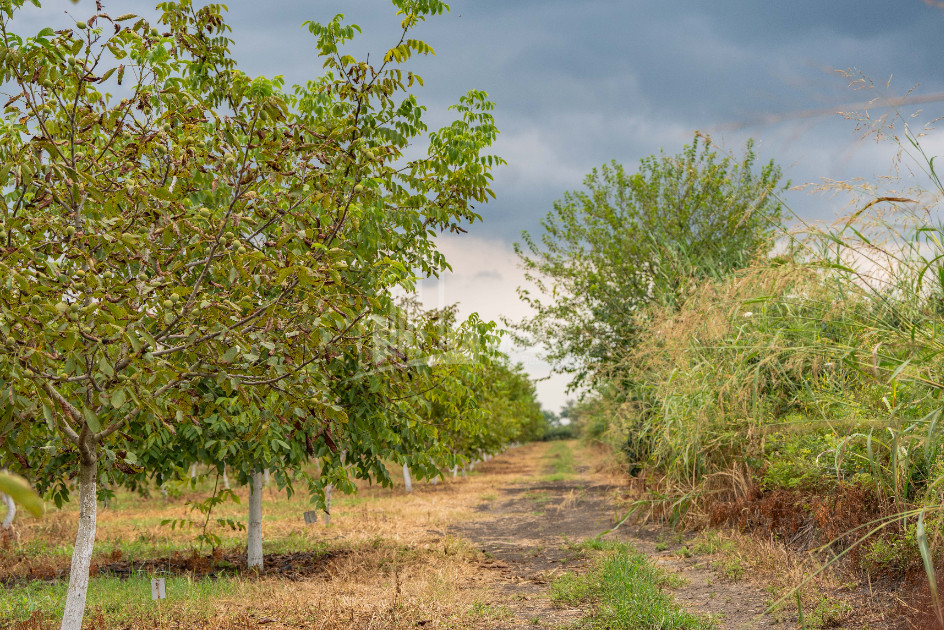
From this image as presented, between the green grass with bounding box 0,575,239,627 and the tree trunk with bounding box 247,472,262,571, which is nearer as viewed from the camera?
the green grass with bounding box 0,575,239,627

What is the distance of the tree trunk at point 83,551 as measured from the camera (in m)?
3.73

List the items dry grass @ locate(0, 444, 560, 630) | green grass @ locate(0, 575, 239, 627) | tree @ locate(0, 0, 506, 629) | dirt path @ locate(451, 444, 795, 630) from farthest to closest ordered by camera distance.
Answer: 1. green grass @ locate(0, 575, 239, 627)
2. dry grass @ locate(0, 444, 560, 630)
3. dirt path @ locate(451, 444, 795, 630)
4. tree @ locate(0, 0, 506, 629)

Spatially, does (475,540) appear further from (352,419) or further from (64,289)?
(64,289)

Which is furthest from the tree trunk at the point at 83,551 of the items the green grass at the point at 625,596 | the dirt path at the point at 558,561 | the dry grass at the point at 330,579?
the green grass at the point at 625,596

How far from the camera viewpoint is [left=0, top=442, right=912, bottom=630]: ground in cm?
509

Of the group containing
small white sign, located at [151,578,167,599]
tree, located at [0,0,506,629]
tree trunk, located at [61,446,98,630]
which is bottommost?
small white sign, located at [151,578,167,599]

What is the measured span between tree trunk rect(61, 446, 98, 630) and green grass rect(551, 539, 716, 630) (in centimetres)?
327

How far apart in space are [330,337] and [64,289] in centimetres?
142

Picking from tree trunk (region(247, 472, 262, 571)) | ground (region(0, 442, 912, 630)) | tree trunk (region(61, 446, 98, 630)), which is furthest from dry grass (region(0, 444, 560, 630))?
tree trunk (region(61, 446, 98, 630))

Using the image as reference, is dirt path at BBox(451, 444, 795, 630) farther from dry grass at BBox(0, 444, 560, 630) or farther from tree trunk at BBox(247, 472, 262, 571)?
tree trunk at BBox(247, 472, 262, 571)

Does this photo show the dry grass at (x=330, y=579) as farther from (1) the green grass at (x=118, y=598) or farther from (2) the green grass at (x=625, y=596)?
(2) the green grass at (x=625, y=596)

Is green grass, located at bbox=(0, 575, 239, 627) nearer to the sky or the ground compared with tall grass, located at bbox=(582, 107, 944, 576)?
nearer to the ground

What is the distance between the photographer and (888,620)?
4051mm

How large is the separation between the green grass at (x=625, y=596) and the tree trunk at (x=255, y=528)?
3.64m
